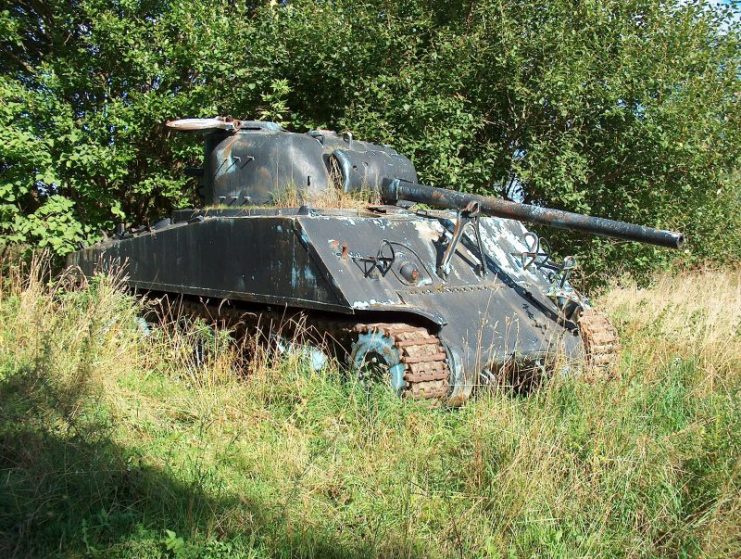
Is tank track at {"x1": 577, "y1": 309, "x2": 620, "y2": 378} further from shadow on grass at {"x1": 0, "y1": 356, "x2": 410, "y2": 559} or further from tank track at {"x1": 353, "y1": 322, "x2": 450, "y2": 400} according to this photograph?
shadow on grass at {"x1": 0, "y1": 356, "x2": 410, "y2": 559}

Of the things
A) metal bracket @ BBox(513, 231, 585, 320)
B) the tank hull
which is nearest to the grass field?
the tank hull

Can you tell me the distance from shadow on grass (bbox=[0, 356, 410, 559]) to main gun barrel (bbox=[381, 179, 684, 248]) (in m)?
3.21

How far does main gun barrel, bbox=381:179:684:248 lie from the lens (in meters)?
5.44

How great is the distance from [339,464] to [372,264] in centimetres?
196

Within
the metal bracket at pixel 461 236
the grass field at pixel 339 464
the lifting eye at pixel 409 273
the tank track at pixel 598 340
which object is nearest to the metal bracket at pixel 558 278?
the tank track at pixel 598 340

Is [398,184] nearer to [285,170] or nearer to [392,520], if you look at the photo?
[285,170]

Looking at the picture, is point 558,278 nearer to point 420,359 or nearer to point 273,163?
point 420,359

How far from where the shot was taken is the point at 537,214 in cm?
608

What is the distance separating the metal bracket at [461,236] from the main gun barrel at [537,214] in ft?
0.17

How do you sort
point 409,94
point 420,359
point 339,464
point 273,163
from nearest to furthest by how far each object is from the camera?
point 339,464 → point 420,359 → point 273,163 → point 409,94

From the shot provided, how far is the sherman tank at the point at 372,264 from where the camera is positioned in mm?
5406

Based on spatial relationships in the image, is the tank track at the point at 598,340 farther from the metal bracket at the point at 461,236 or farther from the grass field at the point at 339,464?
the metal bracket at the point at 461,236

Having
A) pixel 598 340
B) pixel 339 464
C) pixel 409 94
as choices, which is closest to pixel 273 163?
pixel 598 340

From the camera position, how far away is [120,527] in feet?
11.3
